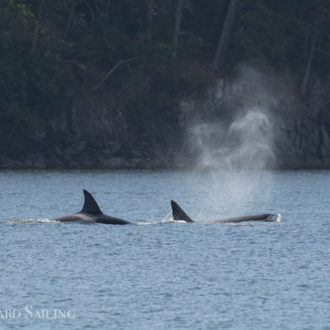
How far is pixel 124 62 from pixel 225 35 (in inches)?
565

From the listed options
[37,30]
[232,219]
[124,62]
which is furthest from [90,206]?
[124,62]

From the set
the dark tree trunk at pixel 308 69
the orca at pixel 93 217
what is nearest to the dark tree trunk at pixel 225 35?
the dark tree trunk at pixel 308 69

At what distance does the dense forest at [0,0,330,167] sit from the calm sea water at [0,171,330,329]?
44.7 metres

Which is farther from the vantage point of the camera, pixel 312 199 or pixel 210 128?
pixel 210 128

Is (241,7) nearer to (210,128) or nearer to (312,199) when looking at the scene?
(210,128)

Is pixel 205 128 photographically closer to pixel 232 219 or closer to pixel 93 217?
pixel 232 219

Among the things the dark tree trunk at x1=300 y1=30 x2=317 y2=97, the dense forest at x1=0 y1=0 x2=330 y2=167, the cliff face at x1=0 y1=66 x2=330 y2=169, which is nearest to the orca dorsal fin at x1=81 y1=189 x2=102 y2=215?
the dense forest at x1=0 y1=0 x2=330 y2=167

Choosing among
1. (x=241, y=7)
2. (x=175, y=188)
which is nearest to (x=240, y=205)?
(x=175, y=188)

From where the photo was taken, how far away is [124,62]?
384 ft

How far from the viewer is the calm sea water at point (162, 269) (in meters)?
29.5

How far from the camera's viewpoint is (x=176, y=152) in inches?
4710

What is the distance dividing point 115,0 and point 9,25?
15.3 meters

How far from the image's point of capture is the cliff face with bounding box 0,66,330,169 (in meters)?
115

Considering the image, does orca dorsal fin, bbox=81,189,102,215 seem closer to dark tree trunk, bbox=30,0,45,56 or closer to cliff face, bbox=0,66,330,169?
cliff face, bbox=0,66,330,169
